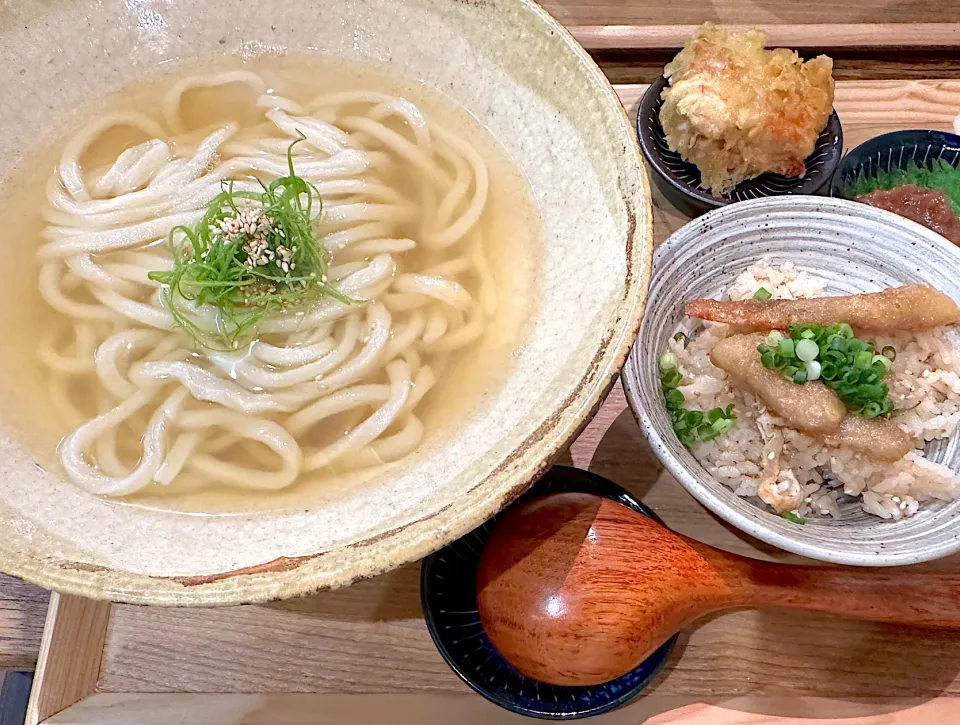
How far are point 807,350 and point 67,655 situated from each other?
1733mm

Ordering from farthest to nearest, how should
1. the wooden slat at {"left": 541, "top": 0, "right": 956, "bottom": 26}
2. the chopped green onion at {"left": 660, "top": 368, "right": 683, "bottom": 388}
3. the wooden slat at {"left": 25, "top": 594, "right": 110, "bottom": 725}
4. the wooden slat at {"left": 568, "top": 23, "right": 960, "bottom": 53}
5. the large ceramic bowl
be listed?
the wooden slat at {"left": 541, "top": 0, "right": 956, "bottom": 26} < the wooden slat at {"left": 568, "top": 23, "right": 960, "bottom": 53} < the chopped green onion at {"left": 660, "top": 368, "right": 683, "bottom": 388} < the wooden slat at {"left": 25, "top": 594, "right": 110, "bottom": 725} < the large ceramic bowl

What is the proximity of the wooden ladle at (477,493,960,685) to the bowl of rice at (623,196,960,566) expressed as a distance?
13 cm

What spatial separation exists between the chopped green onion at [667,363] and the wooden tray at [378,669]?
60cm

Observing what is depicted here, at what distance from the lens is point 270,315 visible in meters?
1.50

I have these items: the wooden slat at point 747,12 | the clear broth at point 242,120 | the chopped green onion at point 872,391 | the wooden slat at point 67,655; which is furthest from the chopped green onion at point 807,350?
the wooden slat at point 67,655

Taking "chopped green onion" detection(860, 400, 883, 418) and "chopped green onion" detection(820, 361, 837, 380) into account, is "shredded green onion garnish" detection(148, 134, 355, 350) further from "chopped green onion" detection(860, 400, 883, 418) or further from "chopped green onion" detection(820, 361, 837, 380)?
"chopped green onion" detection(860, 400, 883, 418)

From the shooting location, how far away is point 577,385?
1142mm

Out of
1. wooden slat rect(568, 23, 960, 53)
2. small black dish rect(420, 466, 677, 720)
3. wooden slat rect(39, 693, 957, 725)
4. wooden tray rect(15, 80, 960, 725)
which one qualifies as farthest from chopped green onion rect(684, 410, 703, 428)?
wooden slat rect(568, 23, 960, 53)

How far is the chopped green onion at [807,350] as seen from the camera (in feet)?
4.91

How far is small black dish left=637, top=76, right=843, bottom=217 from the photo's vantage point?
2.08m

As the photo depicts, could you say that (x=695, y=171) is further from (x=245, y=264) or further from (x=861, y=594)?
(x=245, y=264)

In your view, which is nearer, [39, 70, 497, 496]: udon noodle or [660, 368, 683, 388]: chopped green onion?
[39, 70, 497, 496]: udon noodle

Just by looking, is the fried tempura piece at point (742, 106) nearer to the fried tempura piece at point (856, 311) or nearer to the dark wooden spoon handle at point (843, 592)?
the fried tempura piece at point (856, 311)

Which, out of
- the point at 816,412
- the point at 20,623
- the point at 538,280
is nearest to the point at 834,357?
the point at 816,412
